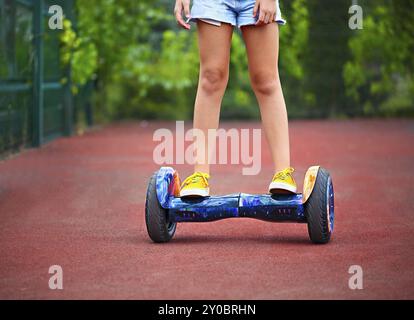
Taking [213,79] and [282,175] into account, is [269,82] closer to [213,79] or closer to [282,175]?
[213,79]

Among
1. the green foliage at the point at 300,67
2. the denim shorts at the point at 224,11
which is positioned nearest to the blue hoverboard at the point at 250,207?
the denim shorts at the point at 224,11

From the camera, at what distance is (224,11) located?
454 centimetres

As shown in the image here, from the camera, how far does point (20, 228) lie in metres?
5.01

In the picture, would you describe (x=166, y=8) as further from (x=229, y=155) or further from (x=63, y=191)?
(x=63, y=191)

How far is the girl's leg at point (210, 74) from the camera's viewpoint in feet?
15.0

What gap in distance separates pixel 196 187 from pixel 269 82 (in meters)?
0.63

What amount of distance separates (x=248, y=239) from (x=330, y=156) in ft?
14.6

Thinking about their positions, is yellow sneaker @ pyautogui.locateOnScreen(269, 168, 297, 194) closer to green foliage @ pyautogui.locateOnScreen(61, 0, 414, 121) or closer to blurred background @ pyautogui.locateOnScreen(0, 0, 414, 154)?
blurred background @ pyautogui.locateOnScreen(0, 0, 414, 154)

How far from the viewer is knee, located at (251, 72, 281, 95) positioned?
4.64 m
